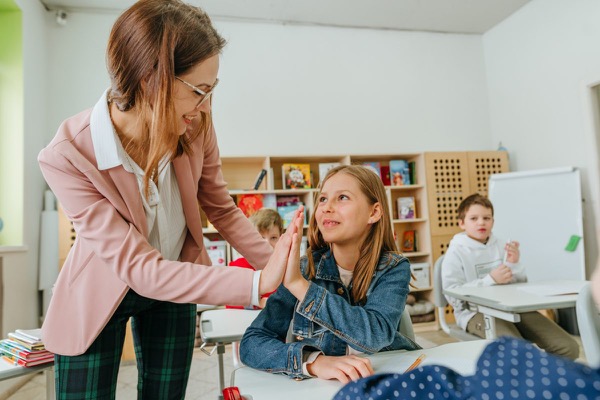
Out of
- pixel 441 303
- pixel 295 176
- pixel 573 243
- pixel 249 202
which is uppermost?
pixel 295 176

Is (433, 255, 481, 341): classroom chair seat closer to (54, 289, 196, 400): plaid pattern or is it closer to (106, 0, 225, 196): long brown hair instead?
(54, 289, 196, 400): plaid pattern

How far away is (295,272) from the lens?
3.11 ft

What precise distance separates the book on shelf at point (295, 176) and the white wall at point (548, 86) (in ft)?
7.83

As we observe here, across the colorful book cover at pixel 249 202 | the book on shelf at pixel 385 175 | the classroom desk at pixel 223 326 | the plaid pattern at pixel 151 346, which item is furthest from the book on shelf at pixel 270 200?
the plaid pattern at pixel 151 346

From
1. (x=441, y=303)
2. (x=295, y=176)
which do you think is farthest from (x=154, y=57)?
(x=295, y=176)

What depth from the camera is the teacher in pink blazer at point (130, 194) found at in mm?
920

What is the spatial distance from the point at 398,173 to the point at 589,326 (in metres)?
3.24

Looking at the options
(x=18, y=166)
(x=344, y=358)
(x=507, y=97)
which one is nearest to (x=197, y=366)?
(x=18, y=166)

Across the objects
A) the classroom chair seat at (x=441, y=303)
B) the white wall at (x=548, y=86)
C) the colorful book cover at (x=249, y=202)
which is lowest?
the classroom chair seat at (x=441, y=303)

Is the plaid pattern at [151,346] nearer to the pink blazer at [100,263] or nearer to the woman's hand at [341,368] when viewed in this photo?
the pink blazer at [100,263]

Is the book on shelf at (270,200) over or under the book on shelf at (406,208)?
over

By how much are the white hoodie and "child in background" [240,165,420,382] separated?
122 centimetres

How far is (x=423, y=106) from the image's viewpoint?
496cm

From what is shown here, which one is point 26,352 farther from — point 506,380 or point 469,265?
point 469,265
